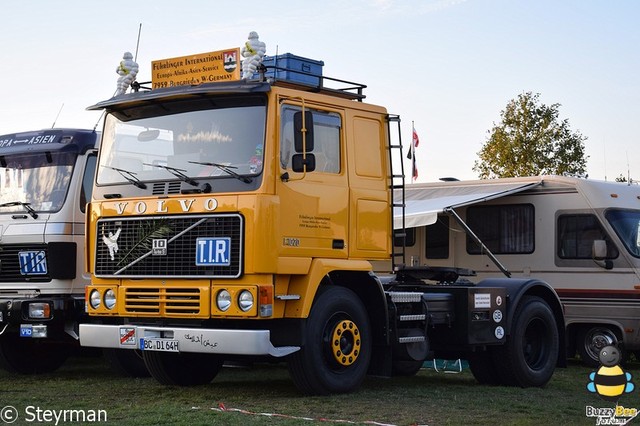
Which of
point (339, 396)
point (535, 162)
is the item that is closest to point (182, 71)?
point (339, 396)

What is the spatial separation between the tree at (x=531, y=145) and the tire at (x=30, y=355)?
22.0 metres

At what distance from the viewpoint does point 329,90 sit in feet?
36.6

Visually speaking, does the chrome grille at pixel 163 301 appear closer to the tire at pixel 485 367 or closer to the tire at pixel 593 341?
the tire at pixel 485 367

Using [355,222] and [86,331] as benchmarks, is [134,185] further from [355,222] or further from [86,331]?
[355,222]

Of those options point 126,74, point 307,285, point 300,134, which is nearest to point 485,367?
point 307,285

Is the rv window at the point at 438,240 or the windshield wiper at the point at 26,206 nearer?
the windshield wiper at the point at 26,206

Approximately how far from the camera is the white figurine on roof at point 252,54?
10.5 metres

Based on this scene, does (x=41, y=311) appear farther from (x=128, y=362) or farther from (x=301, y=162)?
(x=301, y=162)

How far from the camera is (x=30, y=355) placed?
1366 cm

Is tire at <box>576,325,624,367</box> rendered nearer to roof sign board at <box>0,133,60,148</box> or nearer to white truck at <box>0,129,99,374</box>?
white truck at <box>0,129,99,374</box>

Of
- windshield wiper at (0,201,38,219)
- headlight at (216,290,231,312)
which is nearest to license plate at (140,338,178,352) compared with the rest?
headlight at (216,290,231,312)

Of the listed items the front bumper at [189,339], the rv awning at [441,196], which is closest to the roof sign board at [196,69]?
the front bumper at [189,339]

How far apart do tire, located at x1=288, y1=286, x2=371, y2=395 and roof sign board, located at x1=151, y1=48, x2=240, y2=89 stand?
2401mm

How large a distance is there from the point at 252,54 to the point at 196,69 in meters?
0.75
